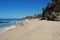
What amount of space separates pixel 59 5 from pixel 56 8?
4.98 ft

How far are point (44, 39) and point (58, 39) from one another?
2.91ft

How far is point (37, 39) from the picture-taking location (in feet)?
27.9

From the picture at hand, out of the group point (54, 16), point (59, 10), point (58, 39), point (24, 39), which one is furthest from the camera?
point (59, 10)

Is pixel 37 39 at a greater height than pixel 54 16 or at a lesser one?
greater

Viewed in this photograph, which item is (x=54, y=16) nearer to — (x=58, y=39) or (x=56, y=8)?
(x=56, y=8)

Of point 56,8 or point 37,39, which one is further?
point 56,8

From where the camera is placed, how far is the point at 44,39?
331 inches

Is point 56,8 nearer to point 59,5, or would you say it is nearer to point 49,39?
point 59,5

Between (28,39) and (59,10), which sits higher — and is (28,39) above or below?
above

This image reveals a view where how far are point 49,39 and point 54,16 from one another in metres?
30.5

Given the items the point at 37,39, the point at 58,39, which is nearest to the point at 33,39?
the point at 37,39

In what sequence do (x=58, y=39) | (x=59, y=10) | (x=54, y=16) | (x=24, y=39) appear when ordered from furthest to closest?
(x=59, y=10) → (x=54, y=16) → (x=24, y=39) → (x=58, y=39)

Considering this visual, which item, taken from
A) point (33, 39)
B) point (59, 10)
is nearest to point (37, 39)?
point (33, 39)

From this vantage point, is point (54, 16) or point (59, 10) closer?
point (54, 16)
